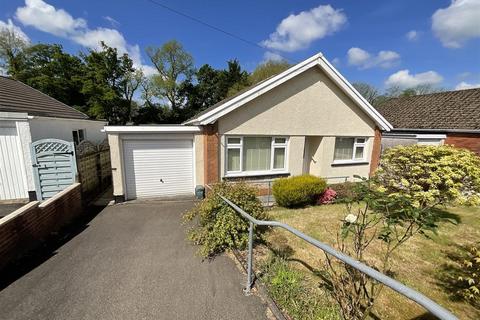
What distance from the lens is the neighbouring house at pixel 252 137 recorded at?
818 centimetres

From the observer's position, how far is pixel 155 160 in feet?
28.0

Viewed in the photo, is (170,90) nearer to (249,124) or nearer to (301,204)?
(249,124)

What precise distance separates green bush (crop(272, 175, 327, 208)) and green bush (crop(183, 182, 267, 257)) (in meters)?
2.79

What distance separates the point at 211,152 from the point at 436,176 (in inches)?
260

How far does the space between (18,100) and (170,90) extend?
25535 mm

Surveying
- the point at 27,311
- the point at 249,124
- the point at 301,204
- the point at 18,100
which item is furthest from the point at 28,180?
the point at 301,204

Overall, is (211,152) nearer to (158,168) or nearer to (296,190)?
(158,168)

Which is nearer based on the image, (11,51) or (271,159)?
(271,159)

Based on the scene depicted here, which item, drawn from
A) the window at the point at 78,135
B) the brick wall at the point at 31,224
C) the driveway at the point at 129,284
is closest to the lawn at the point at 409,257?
the driveway at the point at 129,284

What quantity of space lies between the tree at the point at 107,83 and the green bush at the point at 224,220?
28.3 m

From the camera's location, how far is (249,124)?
8.68 metres

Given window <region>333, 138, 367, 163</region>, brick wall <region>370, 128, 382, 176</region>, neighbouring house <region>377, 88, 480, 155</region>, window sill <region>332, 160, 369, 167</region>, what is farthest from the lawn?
neighbouring house <region>377, 88, 480, 155</region>

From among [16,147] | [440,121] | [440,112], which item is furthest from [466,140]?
[16,147]

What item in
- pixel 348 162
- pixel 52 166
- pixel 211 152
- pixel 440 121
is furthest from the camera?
pixel 440 121
